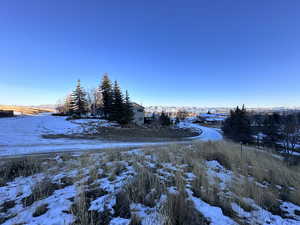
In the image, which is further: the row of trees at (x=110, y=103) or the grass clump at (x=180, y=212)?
the row of trees at (x=110, y=103)

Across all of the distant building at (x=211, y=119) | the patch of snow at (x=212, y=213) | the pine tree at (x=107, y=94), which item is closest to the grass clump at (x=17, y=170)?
the patch of snow at (x=212, y=213)

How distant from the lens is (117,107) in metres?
26.9

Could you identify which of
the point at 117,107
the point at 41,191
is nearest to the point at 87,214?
the point at 41,191

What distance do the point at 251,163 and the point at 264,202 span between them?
13.7 feet

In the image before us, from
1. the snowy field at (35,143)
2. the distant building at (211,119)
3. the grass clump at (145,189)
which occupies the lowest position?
the distant building at (211,119)

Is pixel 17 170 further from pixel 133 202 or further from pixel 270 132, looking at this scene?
pixel 270 132

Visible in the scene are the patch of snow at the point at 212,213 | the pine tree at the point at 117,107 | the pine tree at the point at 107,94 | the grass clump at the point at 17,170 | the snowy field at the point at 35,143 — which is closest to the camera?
the patch of snow at the point at 212,213

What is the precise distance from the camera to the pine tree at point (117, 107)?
87.8ft

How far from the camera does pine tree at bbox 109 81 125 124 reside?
26.7 metres

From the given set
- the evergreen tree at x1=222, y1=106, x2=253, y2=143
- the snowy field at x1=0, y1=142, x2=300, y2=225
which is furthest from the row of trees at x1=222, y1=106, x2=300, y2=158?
the snowy field at x1=0, y1=142, x2=300, y2=225

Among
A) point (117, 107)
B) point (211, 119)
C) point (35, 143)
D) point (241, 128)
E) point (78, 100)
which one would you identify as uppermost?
point (78, 100)

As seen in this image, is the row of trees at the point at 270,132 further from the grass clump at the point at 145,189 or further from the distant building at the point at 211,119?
the distant building at the point at 211,119

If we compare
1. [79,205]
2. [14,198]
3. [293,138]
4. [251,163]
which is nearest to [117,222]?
[79,205]

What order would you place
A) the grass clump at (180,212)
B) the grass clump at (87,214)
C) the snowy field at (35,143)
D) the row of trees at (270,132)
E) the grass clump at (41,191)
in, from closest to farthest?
the grass clump at (87,214), the grass clump at (180,212), the grass clump at (41,191), the snowy field at (35,143), the row of trees at (270,132)
